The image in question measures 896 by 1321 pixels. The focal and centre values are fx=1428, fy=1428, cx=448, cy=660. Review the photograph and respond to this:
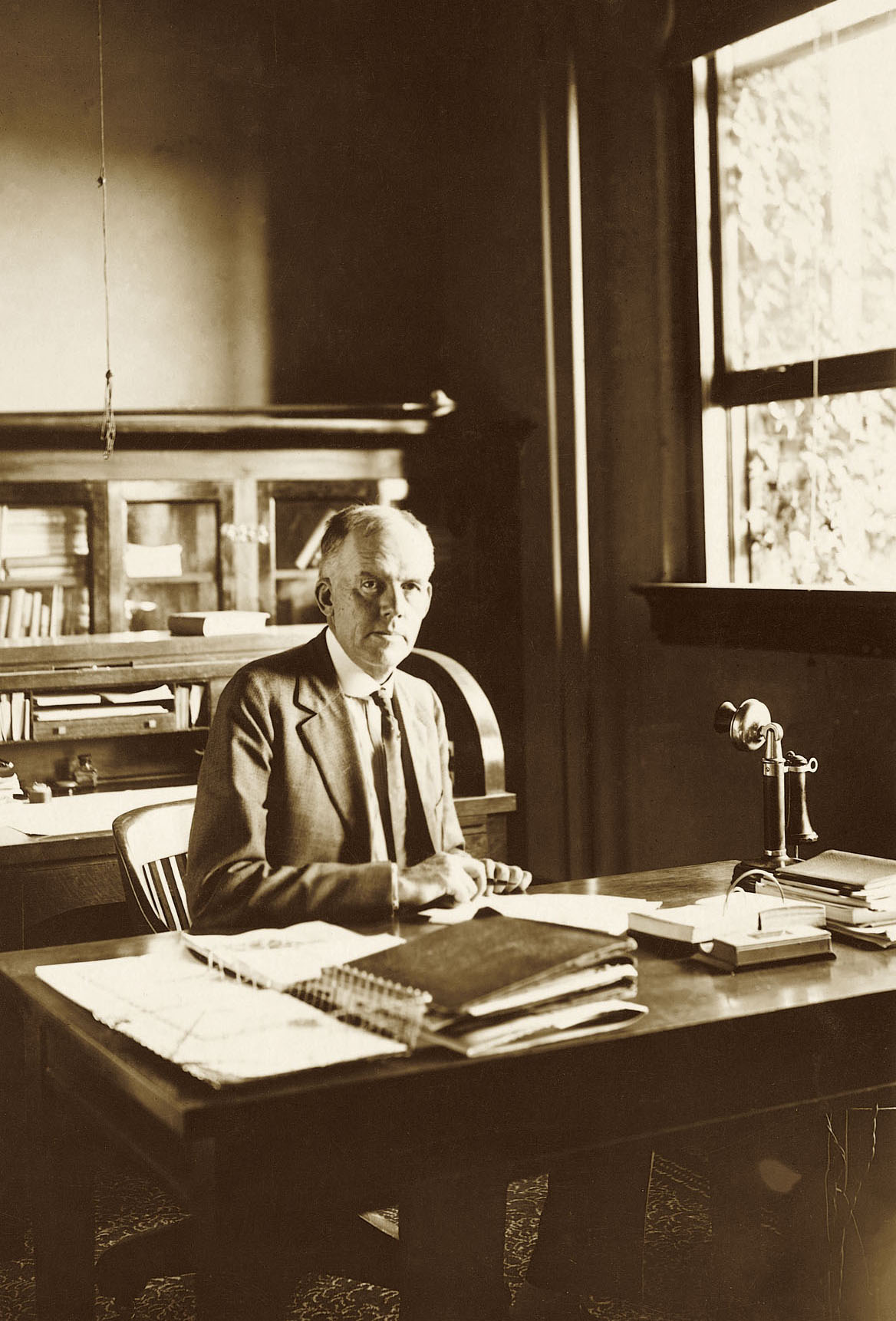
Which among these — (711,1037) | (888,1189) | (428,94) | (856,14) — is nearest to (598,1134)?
(711,1037)

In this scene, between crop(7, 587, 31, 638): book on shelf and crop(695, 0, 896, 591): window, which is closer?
crop(695, 0, 896, 591): window

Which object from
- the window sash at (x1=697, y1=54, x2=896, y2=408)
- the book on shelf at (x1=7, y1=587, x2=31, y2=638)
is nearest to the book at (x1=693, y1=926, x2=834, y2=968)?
the window sash at (x1=697, y1=54, x2=896, y2=408)

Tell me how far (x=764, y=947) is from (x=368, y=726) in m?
0.84

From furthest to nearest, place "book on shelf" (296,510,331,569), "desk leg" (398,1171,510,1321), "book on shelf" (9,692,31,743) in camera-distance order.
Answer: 1. "book on shelf" (296,510,331,569)
2. "book on shelf" (9,692,31,743)
3. "desk leg" (398,1171,510,1321)

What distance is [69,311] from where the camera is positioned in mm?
5004

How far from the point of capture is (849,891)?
2.12 m

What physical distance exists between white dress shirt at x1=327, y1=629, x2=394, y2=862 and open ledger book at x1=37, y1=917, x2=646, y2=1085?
0.54 meters

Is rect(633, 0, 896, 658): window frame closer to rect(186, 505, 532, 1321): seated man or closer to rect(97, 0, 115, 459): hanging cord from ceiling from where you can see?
rect(186, 505, 532, 1321): seated man

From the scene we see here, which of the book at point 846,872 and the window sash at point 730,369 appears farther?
the window sash at point 730,369

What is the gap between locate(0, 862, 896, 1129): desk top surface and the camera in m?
1.42

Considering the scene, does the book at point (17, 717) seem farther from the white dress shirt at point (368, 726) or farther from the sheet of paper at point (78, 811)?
the white dress shirt at point (368, 726)

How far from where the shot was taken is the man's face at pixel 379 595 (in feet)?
7.89

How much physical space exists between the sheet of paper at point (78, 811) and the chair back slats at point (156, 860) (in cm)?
50

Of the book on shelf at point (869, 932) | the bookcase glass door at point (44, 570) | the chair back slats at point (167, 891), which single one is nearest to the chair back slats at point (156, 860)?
the chair back slats at point (167, 891)
